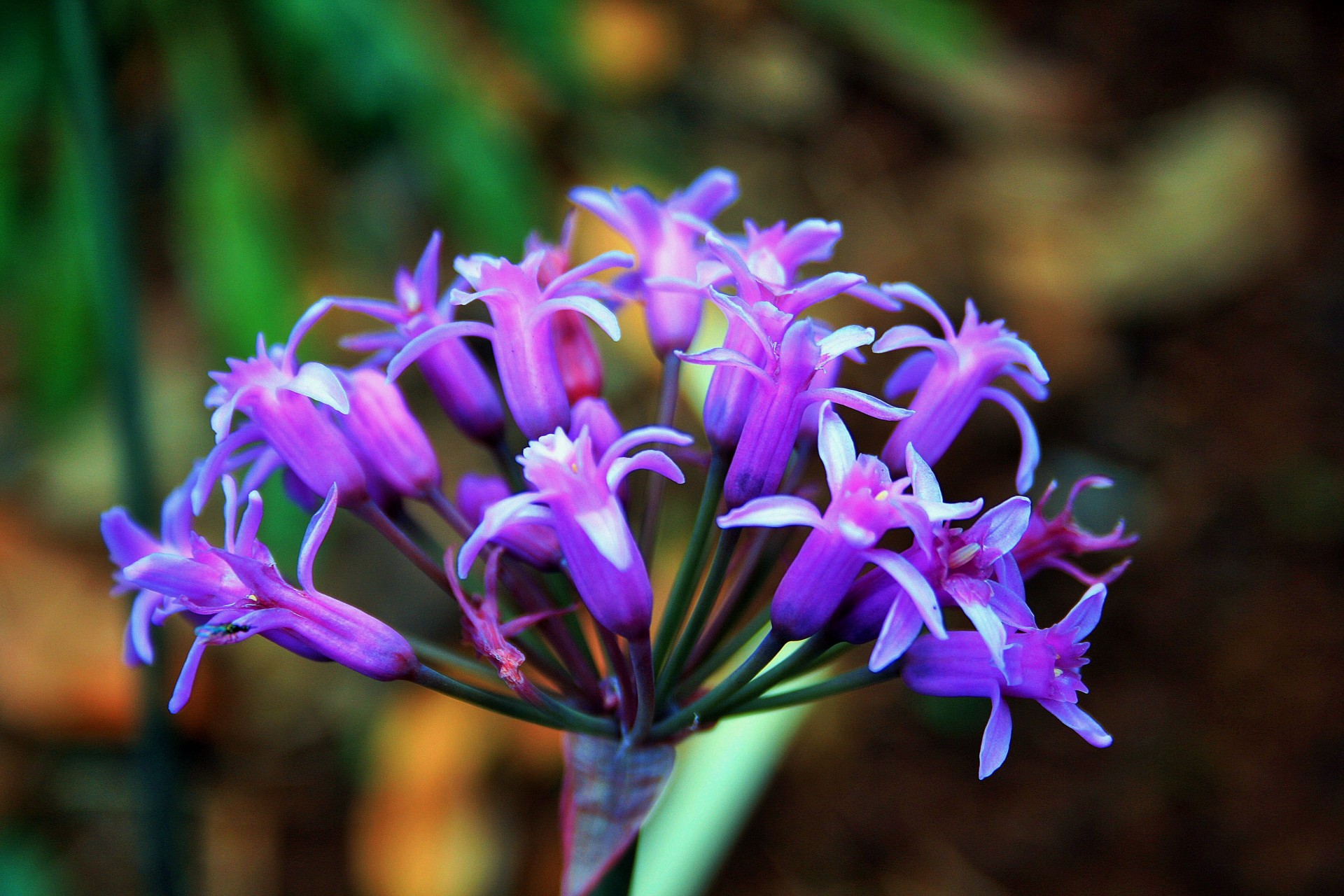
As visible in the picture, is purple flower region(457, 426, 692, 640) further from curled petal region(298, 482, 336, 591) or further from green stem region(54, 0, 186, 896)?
green stem region(54, 0, 186, 896)

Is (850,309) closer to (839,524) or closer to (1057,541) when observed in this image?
(1057,541)

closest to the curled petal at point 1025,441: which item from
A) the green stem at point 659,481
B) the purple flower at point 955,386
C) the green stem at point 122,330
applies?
the purple flower at point 955,386

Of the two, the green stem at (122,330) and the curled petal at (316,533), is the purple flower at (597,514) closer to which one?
the curled petal at (316,533)

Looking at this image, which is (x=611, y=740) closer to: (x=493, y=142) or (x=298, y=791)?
(x=298, y=791)

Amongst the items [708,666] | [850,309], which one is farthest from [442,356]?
[850,309]

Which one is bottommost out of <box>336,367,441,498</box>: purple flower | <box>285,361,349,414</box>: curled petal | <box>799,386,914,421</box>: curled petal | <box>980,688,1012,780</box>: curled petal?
<box>336,367,441,498</box>: purple flower

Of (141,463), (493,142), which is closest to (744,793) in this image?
(141,463)

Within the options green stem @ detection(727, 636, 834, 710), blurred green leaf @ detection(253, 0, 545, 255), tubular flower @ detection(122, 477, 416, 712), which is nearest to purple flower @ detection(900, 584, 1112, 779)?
green stem @ detection(727, 636, 834, 710)
